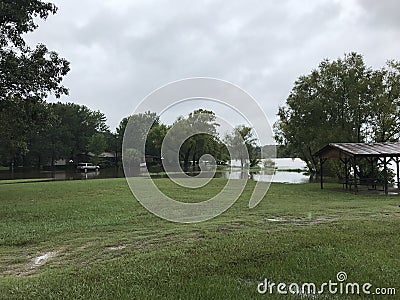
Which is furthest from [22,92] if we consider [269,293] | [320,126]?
[320,126]

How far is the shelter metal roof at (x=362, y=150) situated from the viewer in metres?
17.5

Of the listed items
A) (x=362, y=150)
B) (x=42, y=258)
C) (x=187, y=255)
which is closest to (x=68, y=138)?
(x=362, y=150)

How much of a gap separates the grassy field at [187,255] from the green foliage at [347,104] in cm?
1580

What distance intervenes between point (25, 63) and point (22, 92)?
4.04ft

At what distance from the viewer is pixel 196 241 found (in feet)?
21.3

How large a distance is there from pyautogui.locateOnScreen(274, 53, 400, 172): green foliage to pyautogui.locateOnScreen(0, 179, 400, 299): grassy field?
1580 centimetres

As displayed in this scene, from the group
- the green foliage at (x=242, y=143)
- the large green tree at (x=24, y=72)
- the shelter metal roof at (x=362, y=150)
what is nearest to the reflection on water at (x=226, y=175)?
the green foliage at (x=242, y=143)

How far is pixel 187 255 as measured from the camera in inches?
213

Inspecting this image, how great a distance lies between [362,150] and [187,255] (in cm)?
1551

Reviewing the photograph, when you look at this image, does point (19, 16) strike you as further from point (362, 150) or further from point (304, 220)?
point (362, 150)

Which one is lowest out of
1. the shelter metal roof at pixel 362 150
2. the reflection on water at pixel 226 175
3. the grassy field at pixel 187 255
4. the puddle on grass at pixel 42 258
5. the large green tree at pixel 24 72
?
the puddle on grass at pixel 42 258

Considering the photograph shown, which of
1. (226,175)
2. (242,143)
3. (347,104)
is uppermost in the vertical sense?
(347,104)

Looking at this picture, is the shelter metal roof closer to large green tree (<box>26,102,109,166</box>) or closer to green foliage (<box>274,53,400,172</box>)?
green foliage (<box>274,53,400,172</box>)

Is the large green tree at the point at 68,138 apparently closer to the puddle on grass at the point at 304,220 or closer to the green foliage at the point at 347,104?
the green foliage at the point at 347,104
